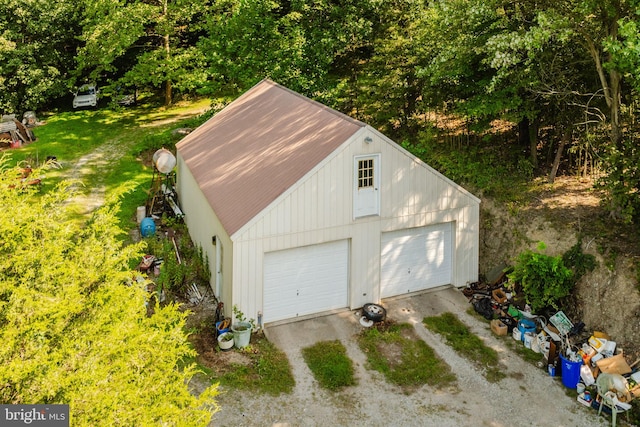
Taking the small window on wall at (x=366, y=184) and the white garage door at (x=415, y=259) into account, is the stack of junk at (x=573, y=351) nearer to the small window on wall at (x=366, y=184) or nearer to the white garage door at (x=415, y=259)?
the white garage door at (x=415, y=259)

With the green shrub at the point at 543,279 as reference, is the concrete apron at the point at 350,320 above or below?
below

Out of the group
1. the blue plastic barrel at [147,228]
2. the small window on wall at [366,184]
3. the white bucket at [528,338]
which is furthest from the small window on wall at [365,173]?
the blue plastic barrel at [147,228]

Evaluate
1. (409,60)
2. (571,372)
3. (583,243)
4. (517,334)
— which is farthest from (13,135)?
(571,372)

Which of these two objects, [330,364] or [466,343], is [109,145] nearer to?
[330,364]

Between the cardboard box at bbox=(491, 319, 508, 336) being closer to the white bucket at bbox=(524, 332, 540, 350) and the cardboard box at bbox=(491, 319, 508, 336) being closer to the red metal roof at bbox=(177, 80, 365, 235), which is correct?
the white bucket at bbox=(524, 332, 540, 350)

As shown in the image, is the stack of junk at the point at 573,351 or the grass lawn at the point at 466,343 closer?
the stack of junk at the point at 573,351

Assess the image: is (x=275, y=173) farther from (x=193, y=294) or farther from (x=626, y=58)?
(x=626, y=58)

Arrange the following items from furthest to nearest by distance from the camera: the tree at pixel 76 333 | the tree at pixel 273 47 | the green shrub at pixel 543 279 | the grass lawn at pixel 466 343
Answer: the tree at pixel 273 47 < the green shrub at pixel 543 279 < the grass lawn at pixel 466 343 < the tree at pixel 76 333
